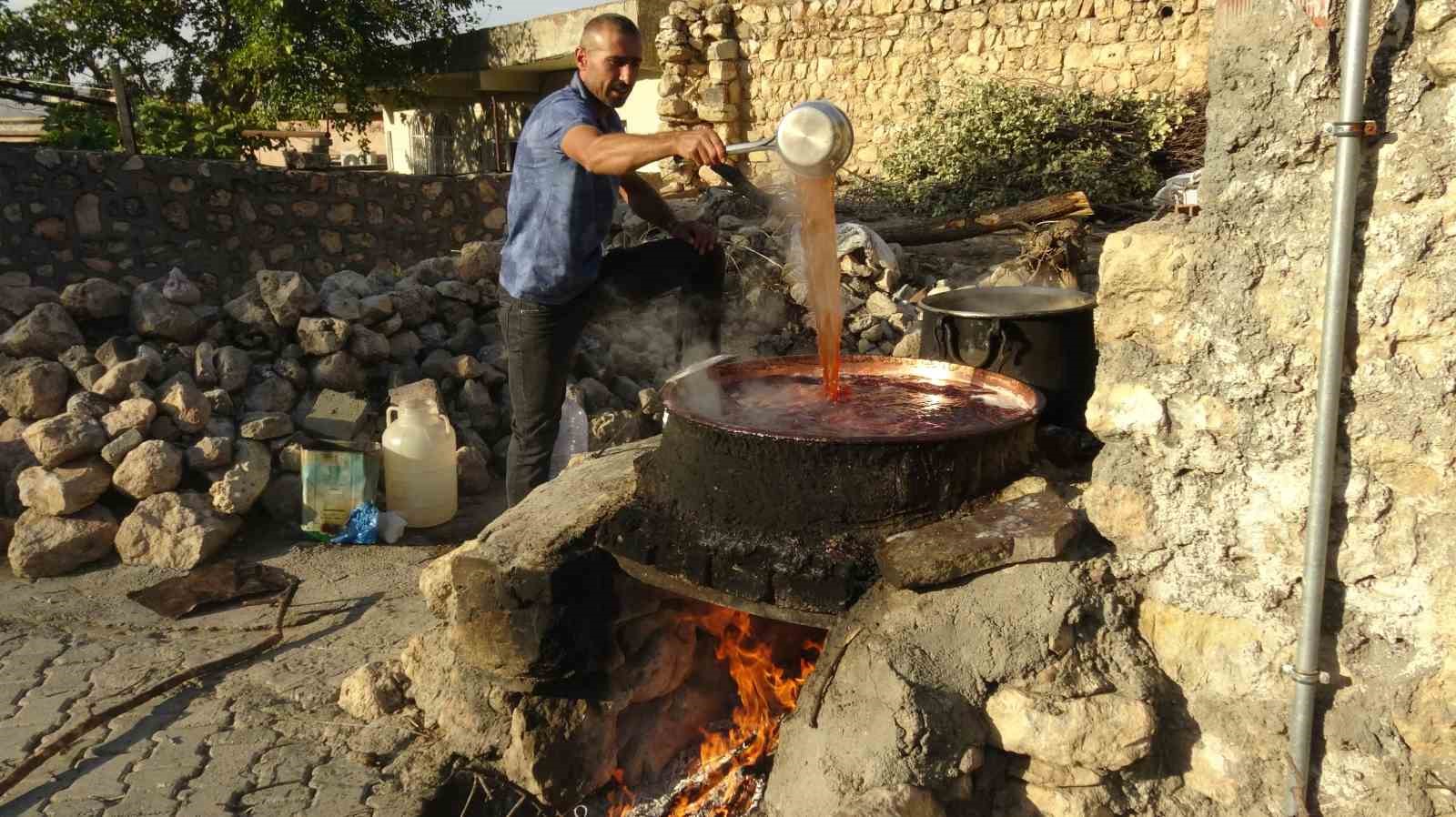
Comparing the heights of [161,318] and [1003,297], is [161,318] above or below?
below

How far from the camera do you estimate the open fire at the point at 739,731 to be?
2.99 metres

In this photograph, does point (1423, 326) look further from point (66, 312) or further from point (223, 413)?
point (66, 312)

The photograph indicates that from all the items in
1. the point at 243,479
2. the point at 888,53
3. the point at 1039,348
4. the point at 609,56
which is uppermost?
the point at 888,53

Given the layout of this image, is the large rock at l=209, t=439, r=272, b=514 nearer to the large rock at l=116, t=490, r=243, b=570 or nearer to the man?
the large rock at l=116, t=490, r=243, b=570

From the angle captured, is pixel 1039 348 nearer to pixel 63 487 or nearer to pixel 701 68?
pixel 63 487

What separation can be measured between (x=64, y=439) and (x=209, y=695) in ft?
6.55

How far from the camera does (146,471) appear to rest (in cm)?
488

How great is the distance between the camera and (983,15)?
11352 mm

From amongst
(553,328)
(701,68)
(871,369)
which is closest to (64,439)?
(553,328)

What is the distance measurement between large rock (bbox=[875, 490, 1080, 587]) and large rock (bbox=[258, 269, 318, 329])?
167 inches

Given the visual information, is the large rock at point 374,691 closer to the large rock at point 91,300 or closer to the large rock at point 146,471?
the large rock at point 146,471

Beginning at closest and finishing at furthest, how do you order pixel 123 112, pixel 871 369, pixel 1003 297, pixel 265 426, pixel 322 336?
pixel 871 369 < pixel 1003 297 < pixel 265 426 < pixel 322 336 < pixel 123 112

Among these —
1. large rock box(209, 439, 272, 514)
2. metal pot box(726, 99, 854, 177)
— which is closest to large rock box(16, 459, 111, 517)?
large rock box(209, 439, 272, 514)

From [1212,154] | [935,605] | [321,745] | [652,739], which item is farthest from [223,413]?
[1212,154]
